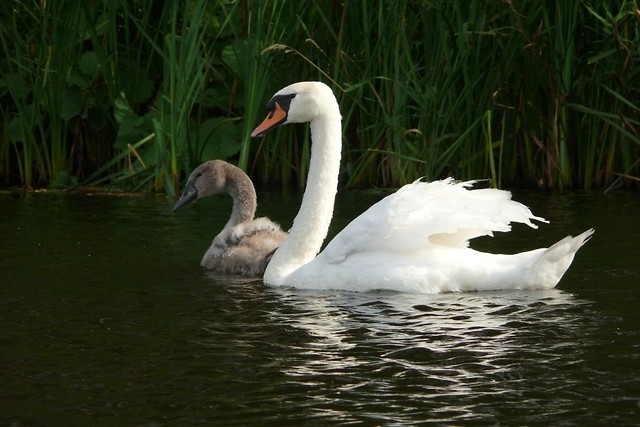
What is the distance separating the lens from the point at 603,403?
4.94m

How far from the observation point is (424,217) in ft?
24.3

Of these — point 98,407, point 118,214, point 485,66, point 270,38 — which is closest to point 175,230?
point 118,214

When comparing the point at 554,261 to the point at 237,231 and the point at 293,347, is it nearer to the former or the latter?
the point at 293,347

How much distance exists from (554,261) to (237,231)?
2.51 metres

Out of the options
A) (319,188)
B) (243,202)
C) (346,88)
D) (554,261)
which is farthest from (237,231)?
(346,88)

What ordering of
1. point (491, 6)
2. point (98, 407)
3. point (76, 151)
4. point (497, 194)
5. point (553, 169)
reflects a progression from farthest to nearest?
point (76, 151)
point (553, 169)
point (491, 6)
point (497, 194)
point (98, 407)

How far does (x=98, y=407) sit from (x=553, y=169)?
25.9ft

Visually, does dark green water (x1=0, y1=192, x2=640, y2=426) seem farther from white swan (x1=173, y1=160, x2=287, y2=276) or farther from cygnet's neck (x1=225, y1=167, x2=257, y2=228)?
cygnet's neck (x1=225, y1=167, x2=257, y2=228)

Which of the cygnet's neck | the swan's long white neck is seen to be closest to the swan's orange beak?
the swan's long white neck

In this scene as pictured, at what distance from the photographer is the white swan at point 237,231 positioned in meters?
8.68

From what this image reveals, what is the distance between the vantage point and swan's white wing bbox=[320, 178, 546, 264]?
24.2 feet

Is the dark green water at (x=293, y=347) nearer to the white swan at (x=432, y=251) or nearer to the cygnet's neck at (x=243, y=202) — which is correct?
the white swan at (x=432, y=251)

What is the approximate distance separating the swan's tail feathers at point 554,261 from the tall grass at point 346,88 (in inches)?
123

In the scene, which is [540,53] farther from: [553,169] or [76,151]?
[76,151]
